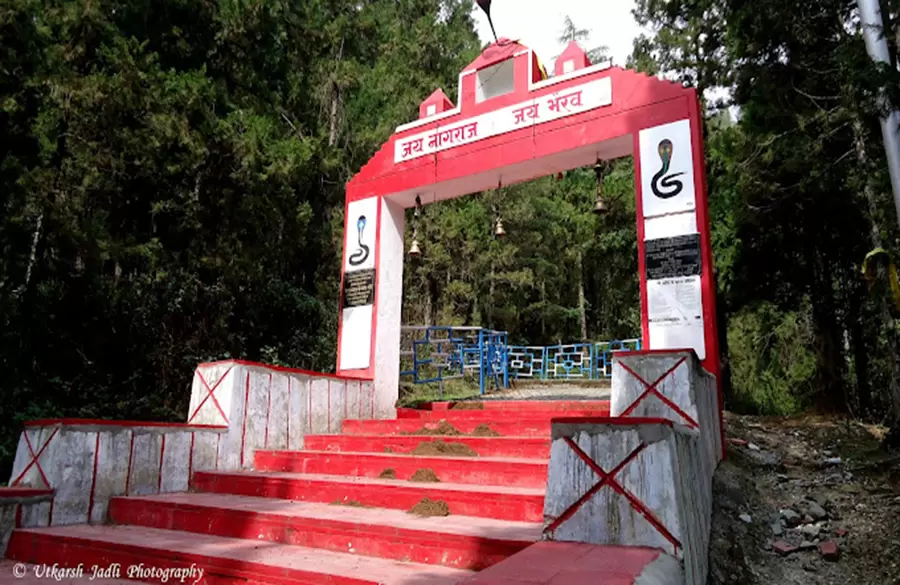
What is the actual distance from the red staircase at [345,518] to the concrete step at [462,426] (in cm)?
2

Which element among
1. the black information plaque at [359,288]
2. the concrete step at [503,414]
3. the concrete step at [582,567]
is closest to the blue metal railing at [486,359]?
the black information plaque at [359,288]

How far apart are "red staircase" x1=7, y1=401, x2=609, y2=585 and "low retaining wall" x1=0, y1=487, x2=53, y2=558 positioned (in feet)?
0.27

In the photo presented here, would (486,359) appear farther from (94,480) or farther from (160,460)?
(94,480)

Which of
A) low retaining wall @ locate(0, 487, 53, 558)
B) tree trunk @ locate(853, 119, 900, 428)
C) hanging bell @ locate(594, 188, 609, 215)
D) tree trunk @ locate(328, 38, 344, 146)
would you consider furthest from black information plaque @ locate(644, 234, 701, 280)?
tree trunk @ locate(328, 38, 344, 146)

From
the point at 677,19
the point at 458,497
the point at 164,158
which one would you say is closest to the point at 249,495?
the point at 458,497

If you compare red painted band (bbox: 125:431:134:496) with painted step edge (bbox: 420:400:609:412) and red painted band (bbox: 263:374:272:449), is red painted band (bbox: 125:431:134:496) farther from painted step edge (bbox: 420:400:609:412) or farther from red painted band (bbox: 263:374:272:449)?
painted step edge (bbox: 420:400:609:412)

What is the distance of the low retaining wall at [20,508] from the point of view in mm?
3893

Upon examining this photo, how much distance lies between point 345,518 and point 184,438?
223 cm

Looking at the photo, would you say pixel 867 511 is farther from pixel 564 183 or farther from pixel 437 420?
pixel 564 183

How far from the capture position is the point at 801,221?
10.8 metres

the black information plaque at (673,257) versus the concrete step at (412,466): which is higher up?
the black information plaque at (673,257)

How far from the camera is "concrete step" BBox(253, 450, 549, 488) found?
4.00 metres

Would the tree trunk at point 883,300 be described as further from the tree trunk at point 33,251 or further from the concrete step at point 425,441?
the tree trunk at point 33,251

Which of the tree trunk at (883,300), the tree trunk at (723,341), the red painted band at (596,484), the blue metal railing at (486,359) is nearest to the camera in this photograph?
the red painted band at (596,484)
